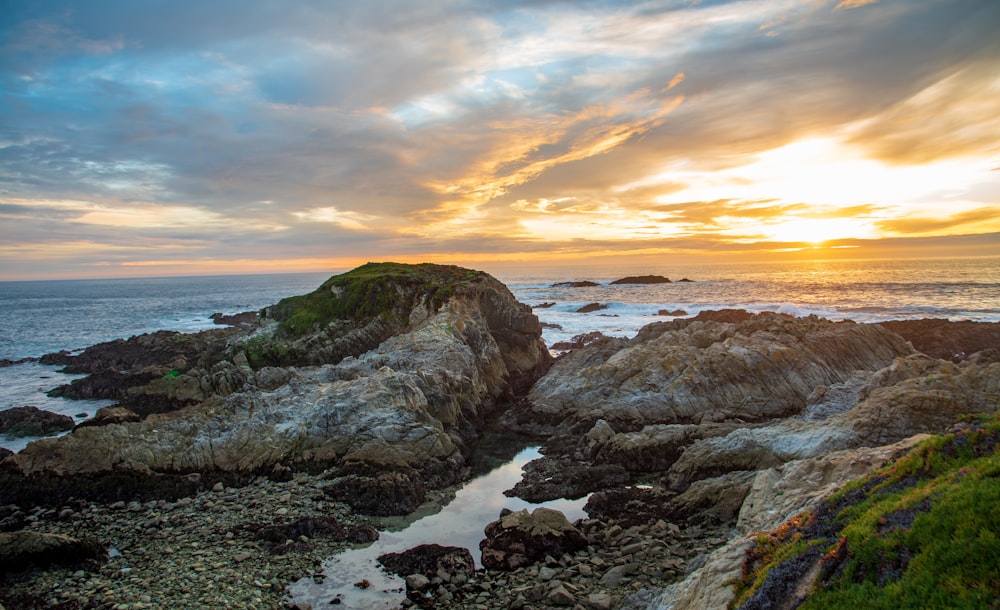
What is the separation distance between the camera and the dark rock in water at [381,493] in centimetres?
2133

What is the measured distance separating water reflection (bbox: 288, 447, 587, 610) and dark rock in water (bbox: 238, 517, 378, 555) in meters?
0.65

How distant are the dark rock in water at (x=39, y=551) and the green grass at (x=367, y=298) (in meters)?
32.9

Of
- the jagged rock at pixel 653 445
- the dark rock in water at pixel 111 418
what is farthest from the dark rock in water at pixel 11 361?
the jagged rock at pixel 653 445

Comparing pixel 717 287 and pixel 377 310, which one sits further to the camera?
pixel 717 287

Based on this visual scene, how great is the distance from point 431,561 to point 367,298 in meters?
38.5

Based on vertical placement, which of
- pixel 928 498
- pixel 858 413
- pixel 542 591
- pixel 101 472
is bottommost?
pixel 542 591

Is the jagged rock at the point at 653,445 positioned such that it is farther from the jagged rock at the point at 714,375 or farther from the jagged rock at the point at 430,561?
the jagged rock at the point at 430,561

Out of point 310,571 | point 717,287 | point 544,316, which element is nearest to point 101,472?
point 310,571

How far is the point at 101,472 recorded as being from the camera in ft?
73.7

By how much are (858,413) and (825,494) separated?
10515 mm

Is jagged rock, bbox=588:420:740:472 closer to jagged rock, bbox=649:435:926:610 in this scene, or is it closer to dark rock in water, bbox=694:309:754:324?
jagged rock, bbox=649:435:926:610

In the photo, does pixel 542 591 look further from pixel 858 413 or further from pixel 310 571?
pixel 858 413

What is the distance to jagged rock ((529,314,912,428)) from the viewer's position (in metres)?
31.1

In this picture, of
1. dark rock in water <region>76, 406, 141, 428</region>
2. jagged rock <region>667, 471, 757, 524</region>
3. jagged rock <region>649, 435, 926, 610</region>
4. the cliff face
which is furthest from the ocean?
jagged rock <region>649, 435, 926, 610</region>
